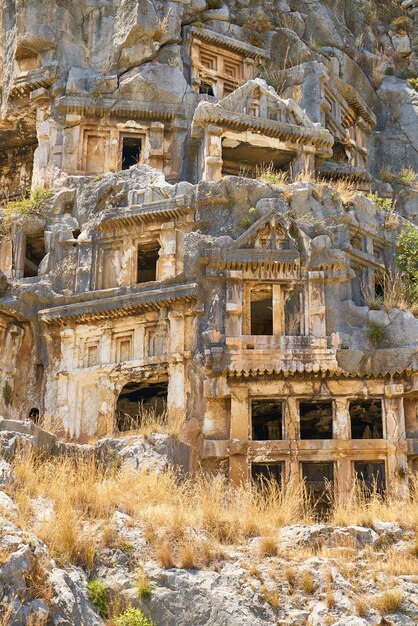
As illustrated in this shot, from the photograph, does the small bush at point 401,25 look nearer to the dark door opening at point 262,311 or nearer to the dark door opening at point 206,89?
the dark door opening at point 206,89

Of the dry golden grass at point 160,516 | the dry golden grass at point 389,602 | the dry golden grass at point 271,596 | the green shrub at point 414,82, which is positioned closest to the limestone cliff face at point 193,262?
the dry golden grass at point 160,516

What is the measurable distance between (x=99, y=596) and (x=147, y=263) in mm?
16108

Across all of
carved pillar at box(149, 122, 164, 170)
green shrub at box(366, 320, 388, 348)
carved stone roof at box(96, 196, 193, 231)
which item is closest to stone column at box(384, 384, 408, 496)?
green shrub at box(366, 320, 388, 348)

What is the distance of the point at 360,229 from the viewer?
84.9 feet

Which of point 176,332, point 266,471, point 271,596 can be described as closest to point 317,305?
point 176,332

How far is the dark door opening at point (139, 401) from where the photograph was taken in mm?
24578

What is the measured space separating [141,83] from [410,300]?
12208 millimetres

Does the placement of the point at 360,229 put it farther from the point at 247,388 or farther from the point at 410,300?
the point at 247,388

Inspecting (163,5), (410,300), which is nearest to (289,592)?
(410,300)

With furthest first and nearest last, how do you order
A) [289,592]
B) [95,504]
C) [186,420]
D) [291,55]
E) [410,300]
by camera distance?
[291,55] → [410,300] → [186,420] → [95,504] → [289,592]

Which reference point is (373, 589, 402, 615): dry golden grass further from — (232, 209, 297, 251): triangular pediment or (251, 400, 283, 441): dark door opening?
(232, 209, 297, 251): triangular pediment

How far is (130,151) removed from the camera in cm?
3206

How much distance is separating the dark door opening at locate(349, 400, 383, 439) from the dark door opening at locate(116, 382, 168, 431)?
5.26m

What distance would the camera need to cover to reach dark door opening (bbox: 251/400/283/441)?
82.4 feet
